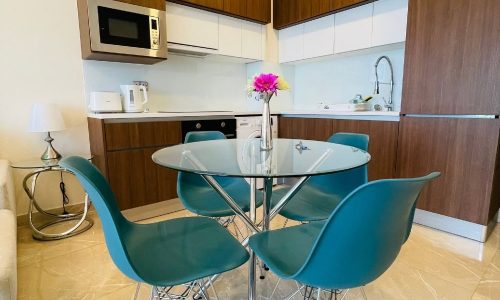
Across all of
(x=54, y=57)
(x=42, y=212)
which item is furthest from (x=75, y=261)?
(x=54, y=57)

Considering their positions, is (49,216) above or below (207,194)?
below

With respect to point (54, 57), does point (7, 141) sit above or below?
below

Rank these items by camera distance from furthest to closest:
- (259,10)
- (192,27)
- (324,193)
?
(259,10), (192,27), (324,193)

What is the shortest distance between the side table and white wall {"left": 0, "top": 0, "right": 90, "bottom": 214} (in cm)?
14

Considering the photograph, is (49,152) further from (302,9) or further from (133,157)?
(302,9)

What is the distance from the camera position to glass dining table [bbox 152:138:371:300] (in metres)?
1.07

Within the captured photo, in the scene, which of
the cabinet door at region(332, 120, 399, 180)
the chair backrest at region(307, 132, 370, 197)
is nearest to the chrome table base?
the chair backrest at region(307, 132, 370, 197)

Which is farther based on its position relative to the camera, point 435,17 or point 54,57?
point 54,57

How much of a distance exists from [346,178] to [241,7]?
2447 millimetres

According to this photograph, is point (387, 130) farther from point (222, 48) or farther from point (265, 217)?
point (222, 48)

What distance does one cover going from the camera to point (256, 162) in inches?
49.3

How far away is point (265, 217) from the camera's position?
1459mm

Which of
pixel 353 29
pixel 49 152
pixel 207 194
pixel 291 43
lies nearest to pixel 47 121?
pixel 49 152

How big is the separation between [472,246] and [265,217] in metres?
1.76
